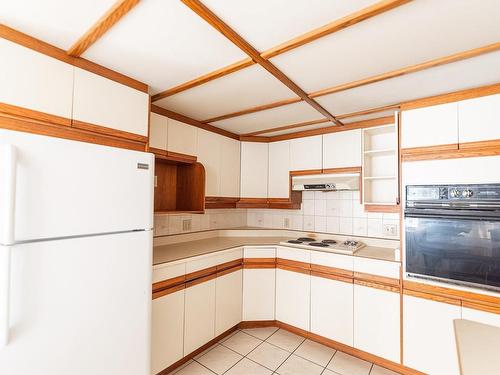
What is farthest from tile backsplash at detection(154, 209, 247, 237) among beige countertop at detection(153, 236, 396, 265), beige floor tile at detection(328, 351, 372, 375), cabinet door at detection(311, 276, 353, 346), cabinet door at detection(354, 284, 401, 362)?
beige floor tile at detection(328, 351, 372, 375)

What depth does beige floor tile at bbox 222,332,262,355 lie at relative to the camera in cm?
227

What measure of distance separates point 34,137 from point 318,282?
7.71ft

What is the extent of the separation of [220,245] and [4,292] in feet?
5.70

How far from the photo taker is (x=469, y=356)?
778 mm

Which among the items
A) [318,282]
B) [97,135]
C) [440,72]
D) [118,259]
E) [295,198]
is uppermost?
[440,72]

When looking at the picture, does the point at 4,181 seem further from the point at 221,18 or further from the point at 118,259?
the point at 221,18

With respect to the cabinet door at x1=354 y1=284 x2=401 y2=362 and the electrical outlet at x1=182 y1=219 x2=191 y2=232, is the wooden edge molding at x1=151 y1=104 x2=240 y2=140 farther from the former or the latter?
the cabinet door at x1=354 y1=284 x2=401 y2=362

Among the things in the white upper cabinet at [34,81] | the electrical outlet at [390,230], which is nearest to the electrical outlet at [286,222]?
the electrical outlet at [390,230]

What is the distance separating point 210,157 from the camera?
9.05 ft

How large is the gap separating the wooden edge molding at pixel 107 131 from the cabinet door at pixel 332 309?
196 centimetres

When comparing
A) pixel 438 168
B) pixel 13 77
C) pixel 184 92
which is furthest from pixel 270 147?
pixel 13 77

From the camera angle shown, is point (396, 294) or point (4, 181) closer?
point (4, 181)

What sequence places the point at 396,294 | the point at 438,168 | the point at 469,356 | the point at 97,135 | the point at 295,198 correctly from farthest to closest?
the point at 295,198 → the point at 396,294 → the point at 438,168 → the point at 97,135 → the point at 469,356

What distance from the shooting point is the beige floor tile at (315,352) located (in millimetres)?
2135
